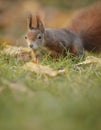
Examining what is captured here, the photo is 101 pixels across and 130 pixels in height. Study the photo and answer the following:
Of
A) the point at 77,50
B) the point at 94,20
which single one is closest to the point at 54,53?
the point at 77,50

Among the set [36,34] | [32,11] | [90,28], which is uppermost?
[36,34]

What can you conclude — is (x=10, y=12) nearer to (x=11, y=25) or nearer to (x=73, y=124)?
(x=11, y=25)

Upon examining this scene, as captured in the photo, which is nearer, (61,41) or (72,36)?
(61,41)

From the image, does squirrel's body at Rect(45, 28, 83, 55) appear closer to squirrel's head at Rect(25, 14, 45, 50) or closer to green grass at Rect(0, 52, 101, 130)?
squirrel's head at Rect(25, 14, 45, 50)

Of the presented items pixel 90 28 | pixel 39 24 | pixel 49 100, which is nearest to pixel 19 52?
pixel 39 24

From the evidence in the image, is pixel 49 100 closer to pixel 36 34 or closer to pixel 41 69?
pixel 41 69

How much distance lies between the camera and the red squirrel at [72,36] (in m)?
5.66

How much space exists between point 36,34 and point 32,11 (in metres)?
5.29

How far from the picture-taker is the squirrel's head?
5512 millimetres

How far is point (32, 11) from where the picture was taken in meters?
10.9

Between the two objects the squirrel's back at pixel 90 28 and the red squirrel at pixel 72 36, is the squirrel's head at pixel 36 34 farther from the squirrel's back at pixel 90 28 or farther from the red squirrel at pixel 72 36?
the squirrel's back at pixel 90 28

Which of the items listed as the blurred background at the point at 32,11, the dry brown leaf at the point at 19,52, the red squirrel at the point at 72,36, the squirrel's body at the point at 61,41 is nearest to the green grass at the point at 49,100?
the dry brown leaf at the point at 19,52

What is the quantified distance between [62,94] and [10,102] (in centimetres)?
43

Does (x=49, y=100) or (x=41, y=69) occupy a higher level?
(x=49, y=100)
